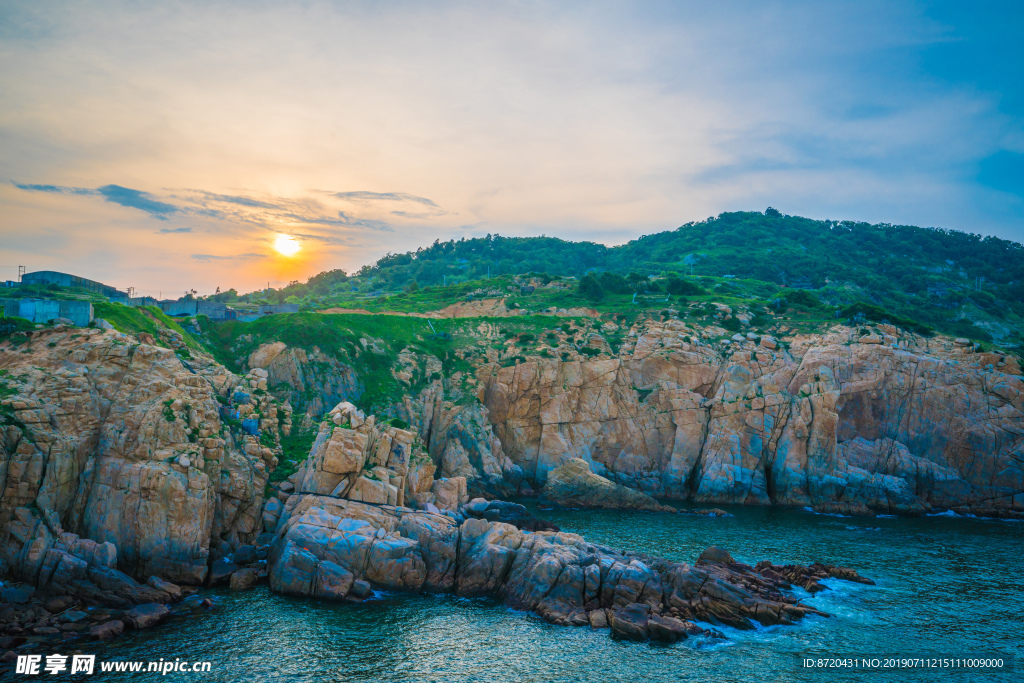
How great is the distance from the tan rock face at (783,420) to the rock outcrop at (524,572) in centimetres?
2062

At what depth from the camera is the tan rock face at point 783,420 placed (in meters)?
54.1

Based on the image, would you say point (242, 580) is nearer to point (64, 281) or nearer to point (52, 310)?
point (52, 310)

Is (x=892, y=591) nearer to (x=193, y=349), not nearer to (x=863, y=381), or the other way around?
(x=863, y=381)

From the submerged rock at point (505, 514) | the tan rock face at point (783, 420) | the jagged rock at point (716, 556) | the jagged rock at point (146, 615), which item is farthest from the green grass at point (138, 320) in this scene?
the jagged rock at point (716, 556)

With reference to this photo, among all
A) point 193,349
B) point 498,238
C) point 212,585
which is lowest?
point 212,585

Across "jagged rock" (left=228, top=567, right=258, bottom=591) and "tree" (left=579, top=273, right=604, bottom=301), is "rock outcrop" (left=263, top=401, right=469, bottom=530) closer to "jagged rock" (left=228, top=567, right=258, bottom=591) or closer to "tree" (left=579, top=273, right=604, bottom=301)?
"jagged rock" (left=228, top=567, right=258, bottom=591)

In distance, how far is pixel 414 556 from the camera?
3259cm

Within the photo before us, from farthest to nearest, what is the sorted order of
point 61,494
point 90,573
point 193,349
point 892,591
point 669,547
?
point 193,349, point 669,547, point 892,591, point 61,494, point 90,573

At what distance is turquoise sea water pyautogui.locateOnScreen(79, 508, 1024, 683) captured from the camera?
78.8 feet

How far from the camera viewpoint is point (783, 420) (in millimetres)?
56094

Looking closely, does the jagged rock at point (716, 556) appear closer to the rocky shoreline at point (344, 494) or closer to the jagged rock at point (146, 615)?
the rocky shoreline at point (344, 494)

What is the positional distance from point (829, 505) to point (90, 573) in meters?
51.5

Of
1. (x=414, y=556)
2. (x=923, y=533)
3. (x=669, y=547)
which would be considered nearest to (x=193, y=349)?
(x=414, y=556)

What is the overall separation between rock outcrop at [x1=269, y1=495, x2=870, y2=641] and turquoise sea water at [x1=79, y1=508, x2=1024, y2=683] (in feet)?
2.67
